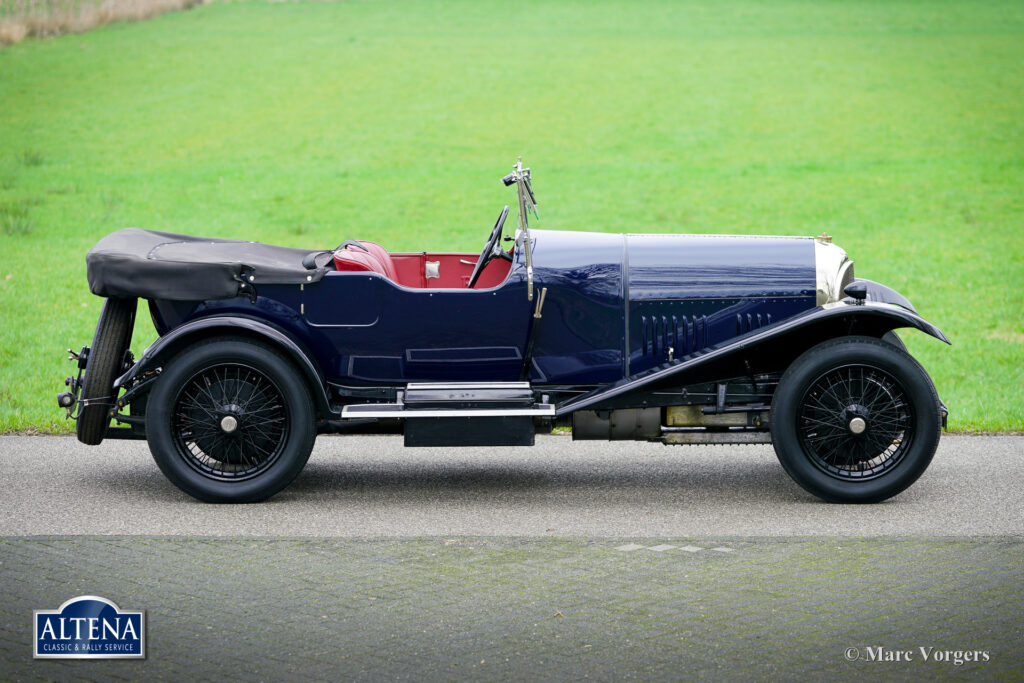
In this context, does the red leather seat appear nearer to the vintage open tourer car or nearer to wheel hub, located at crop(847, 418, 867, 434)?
the vintage open tourer car

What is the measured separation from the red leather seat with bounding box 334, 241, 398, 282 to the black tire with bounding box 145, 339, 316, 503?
629 millimetres

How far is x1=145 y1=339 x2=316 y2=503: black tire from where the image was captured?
5.89 m

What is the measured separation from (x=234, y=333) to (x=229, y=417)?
429 mm

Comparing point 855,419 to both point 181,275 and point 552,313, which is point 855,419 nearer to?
point 552,313

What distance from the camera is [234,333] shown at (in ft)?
19.6

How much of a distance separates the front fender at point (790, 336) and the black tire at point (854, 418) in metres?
0.16

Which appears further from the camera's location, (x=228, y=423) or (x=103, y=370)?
(x=103, y=370)

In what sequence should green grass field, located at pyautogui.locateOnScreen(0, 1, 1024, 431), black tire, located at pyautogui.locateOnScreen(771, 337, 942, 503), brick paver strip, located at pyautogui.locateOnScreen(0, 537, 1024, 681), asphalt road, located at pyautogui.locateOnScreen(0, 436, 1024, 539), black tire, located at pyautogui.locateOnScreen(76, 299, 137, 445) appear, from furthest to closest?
green grass field, located at pyautogui.locateOnScreen(0, 1, 1024, 431) → black tire, located at pyautogui.locateOnScreen(76, 299, 137, 445) → black tire, located at pyautogui.locateOnScreen(771, 337, 942, 503) → asphalt road, located at pyautogui.locateOnScreen(0, 436, 1024, 539) → brick paver strip, located at pyautogui.locateOnScreen(0, 537, 1024, 681)

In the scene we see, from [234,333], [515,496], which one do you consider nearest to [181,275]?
[234,333]

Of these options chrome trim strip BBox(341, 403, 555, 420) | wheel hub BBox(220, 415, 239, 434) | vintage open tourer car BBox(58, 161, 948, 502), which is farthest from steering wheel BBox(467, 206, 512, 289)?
wheel hub BBox(220, 415, 239, 434)

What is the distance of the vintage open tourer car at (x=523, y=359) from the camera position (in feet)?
19.3

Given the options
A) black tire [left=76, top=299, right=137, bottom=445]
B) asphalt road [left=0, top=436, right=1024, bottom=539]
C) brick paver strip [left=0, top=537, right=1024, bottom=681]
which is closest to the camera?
brick paver strip [left=0, top=537, right=1024, bottom=681]

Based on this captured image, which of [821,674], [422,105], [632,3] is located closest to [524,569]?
[821,674]

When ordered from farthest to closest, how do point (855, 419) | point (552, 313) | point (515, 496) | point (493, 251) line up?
point (493, 251) → point (515, 496) → point (552, 313) → point (855, 419)
